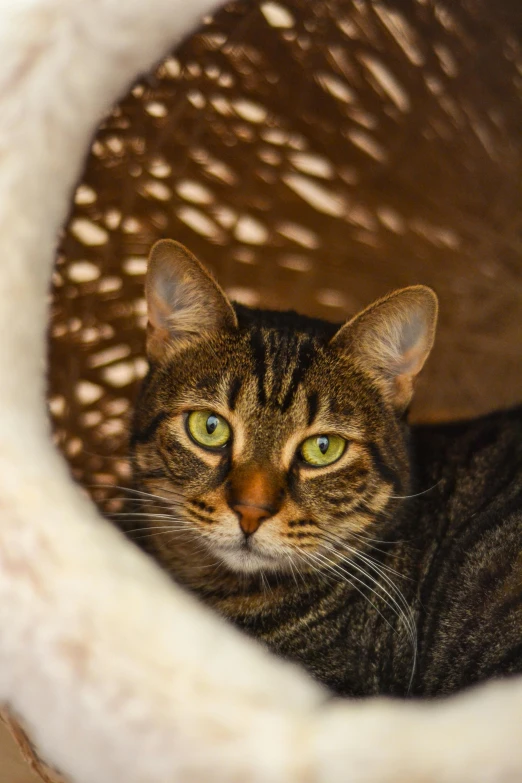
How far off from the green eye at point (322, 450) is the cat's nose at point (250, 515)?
109mm

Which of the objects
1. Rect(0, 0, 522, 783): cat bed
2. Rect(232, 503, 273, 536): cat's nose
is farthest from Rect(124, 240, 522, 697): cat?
Rect(0, 0, 522, 783): cat bed

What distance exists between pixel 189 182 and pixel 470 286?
57 centimetres

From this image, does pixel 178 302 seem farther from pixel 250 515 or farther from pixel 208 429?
pixel 250 515

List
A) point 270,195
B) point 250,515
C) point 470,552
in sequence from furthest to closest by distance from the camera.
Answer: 1. point 270,195
2. point 470,552
3. point 250,515

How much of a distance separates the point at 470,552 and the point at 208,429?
→ 37cm

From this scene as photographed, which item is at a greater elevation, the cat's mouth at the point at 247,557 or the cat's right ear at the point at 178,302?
the cat's right ear at the point at 178,302

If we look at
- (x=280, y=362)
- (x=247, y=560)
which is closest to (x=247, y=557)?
(x=247, y=560)

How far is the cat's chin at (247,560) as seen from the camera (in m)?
0.88

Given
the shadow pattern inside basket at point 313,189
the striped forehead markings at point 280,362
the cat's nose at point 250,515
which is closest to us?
the cat's nose at point 250,515

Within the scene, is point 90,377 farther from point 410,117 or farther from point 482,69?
point 482,69

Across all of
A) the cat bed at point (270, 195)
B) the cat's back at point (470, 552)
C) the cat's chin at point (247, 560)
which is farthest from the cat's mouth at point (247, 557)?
the cat's back at point (470, 552)

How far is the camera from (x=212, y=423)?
0.94m

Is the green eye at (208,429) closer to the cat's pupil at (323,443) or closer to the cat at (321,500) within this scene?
the cat at (321,500)

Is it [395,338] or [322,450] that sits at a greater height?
[395,338]
